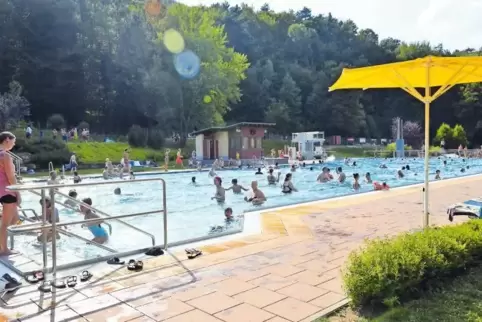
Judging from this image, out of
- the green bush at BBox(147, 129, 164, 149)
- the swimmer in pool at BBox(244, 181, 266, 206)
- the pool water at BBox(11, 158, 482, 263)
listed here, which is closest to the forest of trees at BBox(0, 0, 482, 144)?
the green bush at BBox(147, 129, 164, 149)

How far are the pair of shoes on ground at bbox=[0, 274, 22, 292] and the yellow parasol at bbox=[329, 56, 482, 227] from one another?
15.9ft

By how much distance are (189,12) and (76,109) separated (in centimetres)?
1439

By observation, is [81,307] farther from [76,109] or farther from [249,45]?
[249,45]

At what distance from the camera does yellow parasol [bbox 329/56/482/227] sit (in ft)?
16.8

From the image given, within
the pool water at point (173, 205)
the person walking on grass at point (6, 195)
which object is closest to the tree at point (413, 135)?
the pool water at point (173, 205)

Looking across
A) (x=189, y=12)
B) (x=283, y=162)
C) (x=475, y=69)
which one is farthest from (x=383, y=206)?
(x=189, y=12)

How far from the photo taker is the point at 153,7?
42625mm

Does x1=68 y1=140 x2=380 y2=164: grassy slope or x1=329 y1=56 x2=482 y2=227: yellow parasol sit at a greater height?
x1=329 y1=56 x2=482 y2=227: yellow parasol

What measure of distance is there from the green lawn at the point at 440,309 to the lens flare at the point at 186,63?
110ft

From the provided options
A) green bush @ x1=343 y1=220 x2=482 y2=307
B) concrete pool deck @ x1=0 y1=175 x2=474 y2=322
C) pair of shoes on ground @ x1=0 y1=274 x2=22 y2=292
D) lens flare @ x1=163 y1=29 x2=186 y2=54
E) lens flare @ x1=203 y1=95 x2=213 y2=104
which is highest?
lens flare @ x1=163 y1=29 x2=186 y2=54

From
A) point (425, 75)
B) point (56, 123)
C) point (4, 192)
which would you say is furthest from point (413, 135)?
point (4, 192)

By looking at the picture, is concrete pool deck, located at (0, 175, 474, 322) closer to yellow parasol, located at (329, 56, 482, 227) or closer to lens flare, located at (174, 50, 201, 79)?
yellow parasol, located at (329, 56, 482, 227)

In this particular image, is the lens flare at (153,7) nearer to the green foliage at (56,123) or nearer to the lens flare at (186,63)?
the lens flare at (186,63)

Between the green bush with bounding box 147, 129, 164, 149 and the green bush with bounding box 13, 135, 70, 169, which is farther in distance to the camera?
the green bush with bounding box 147, 129, 164, 149
